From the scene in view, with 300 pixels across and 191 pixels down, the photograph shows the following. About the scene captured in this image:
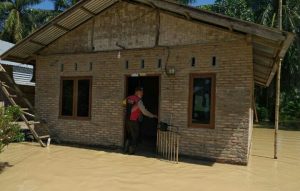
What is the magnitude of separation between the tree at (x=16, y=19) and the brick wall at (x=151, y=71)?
946 inches

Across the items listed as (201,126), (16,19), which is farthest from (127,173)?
(16,19)

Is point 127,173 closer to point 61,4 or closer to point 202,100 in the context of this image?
point 202,100

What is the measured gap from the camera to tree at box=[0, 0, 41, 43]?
3638 centimetres

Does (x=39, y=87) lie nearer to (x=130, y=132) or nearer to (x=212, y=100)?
(x=130, y=132)

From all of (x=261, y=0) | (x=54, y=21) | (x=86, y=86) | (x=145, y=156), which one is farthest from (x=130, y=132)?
(x=261, y=0)

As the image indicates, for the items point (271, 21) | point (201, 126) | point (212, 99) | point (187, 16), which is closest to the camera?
point (212, 99)

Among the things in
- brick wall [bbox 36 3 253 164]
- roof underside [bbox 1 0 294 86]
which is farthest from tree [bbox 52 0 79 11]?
brick wall [bbox 36 3 253 164]

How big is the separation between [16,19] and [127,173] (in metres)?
31.8

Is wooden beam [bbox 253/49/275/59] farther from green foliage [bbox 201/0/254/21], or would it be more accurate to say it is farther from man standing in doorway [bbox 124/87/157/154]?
green foliage [bbox 201/0/254/21]

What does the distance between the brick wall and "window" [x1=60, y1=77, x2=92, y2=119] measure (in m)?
0.21

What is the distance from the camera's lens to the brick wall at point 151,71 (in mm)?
10648

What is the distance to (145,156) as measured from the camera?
11.5 m

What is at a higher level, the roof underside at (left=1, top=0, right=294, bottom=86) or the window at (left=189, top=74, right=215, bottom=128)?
the roof underside at (left=1, top=0, right=294, bottom=86)

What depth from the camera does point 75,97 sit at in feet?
44.9
